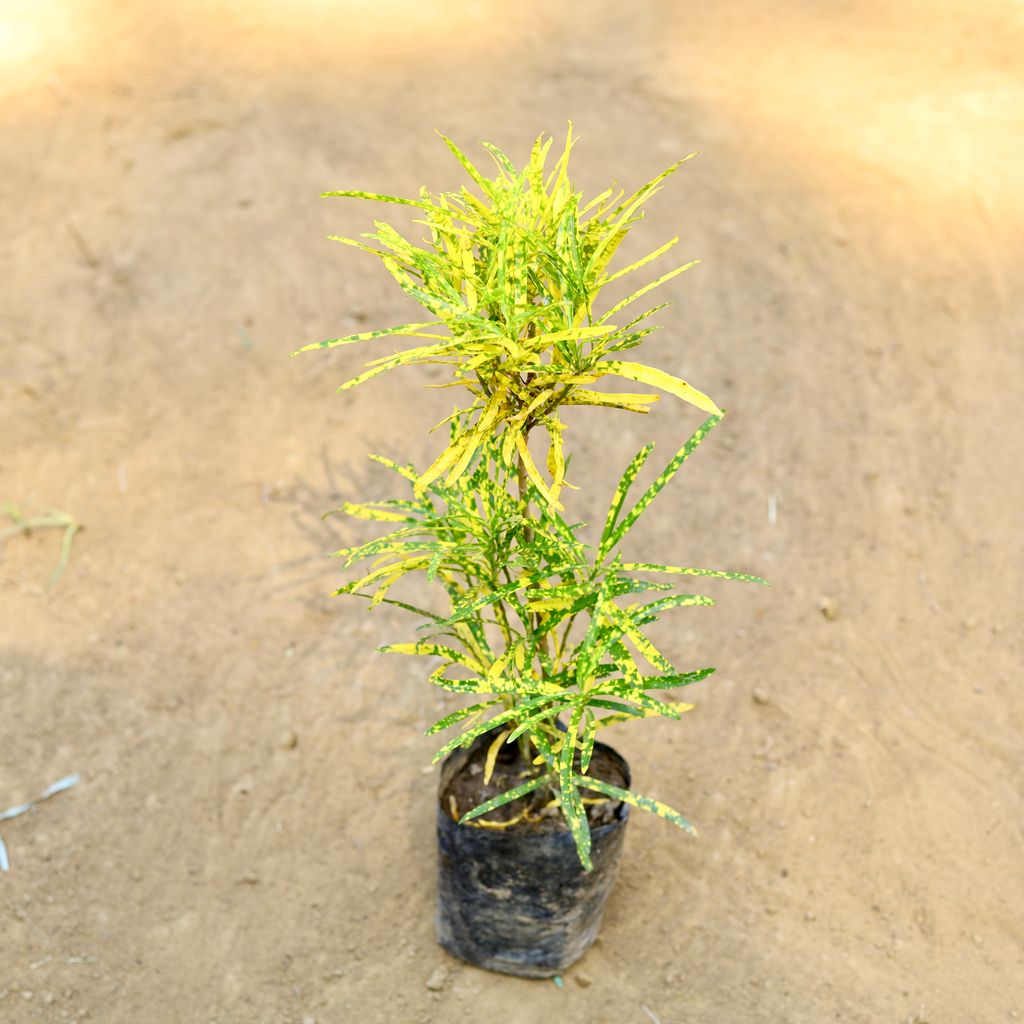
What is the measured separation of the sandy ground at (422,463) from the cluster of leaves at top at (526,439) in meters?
0.59

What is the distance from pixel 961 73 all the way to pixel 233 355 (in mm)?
2595

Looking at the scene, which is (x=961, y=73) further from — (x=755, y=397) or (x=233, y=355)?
(x=233, y=355)

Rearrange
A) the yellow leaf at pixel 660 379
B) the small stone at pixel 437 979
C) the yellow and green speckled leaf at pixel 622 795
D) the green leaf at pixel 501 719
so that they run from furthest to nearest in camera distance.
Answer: the small stone at pixel 437 979 < the yellow and green speckled leaf at pixel 622 795 < the green leaf at pixel 501 719 < the yellow leaf at pixel 660 379

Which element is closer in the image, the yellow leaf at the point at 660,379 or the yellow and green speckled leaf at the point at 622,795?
the yellow leaf at the point at 660,379

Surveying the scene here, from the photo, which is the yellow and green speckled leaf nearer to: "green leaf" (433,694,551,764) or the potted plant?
the potted plant

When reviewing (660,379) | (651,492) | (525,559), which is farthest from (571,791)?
(660,379)

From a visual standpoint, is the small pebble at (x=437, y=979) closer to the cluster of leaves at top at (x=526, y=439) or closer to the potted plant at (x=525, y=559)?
the potted plant at (x=525, y=559)

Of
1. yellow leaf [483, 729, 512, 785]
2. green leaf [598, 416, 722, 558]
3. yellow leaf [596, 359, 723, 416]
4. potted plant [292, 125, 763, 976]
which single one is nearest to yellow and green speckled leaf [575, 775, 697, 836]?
potted plant [292, 125, 763, 976]

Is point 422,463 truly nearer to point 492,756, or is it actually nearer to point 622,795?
point 492,756

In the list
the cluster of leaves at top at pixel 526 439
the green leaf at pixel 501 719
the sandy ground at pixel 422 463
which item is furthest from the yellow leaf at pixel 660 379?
the sandy ground at pixel 422 463

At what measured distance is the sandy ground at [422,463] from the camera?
206 cm

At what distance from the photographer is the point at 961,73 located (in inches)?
148

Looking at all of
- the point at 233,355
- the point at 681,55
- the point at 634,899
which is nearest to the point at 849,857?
the point at 634,899

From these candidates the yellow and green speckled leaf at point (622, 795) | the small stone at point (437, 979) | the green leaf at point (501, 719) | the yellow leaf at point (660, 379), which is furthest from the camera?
the small stone at point (437, 979)
